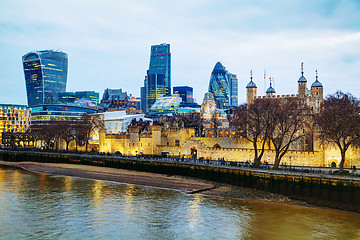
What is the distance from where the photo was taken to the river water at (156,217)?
35.3 metres

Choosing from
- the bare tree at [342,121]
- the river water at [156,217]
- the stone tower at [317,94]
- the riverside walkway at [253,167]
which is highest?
the stone tower at [317,94]

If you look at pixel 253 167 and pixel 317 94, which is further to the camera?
pixel 317 94

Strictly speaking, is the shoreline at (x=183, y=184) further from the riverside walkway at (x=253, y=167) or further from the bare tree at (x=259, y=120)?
the bare tree at (x=259, y=120)

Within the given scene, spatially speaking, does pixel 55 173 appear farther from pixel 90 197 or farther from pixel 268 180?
pixel 268 180

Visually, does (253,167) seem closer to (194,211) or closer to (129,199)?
(194,211)

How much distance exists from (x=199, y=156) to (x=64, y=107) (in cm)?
13204

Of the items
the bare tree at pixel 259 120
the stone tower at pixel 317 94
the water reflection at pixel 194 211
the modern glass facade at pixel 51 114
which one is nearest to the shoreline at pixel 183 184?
the water reflection at pixel 194 211

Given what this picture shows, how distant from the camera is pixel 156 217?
4103cm

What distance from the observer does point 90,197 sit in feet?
171

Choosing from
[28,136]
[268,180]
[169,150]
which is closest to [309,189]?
[268,180]

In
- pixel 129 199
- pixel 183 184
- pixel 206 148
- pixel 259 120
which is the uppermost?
pixel 259 120

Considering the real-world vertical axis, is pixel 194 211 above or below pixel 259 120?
below

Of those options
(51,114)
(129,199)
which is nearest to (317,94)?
(129,199)

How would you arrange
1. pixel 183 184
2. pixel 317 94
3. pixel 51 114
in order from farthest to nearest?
pixel 51 114 < pixel 317 94 < pixel 183 184
